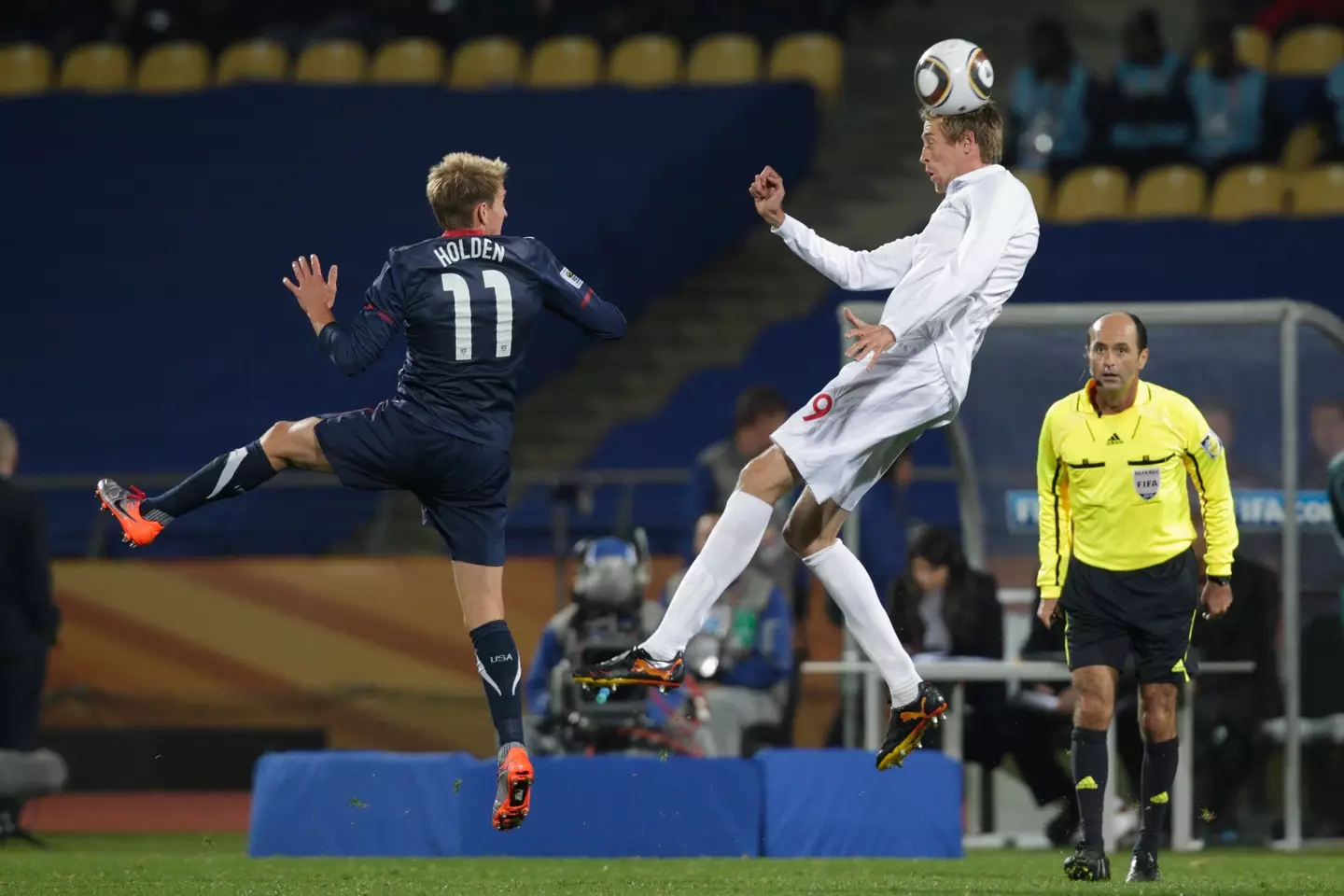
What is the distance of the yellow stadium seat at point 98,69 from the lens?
17781mm

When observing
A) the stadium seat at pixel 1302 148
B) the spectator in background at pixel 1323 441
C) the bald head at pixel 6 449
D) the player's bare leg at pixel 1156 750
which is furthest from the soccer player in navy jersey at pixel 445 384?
the stadium seat at pixel 1302 148

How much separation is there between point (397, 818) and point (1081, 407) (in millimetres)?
3416

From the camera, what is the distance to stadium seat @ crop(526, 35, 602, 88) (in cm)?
1703

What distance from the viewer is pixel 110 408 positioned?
14.7 metres

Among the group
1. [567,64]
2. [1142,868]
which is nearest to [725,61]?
[567,64]

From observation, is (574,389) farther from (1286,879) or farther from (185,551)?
(1286,879)

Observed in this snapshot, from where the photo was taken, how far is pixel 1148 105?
15336 millimetres

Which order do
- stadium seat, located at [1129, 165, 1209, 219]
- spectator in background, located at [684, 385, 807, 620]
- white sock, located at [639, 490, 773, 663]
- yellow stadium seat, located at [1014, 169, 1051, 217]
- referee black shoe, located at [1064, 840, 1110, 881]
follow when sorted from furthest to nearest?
1. yellow stadium seat, located at [1014, 169, 1051, 217]
2. stadium seat, located at [1129, 165, 1209, 219]
3. spectator in background, located at [684, 385, 807, 620]
4. referee black shoe, located at [1064, 840, 1110, 881]
5. white sock, located at [639, 490, 773, 663]

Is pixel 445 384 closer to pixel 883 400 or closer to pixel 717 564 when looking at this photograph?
pixel 717 564

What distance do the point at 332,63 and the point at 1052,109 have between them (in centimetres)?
585

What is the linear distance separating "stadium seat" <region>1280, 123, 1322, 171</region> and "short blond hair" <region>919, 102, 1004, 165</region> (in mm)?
9261

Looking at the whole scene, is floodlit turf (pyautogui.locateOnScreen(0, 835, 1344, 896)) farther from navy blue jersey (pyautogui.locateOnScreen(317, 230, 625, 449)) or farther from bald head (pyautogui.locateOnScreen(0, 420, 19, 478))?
bald head (pyautogui.locateOnScreen(0, 420, 19, 478))

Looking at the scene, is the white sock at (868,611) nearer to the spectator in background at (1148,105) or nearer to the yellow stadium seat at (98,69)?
the spectator in background at (1148,105)

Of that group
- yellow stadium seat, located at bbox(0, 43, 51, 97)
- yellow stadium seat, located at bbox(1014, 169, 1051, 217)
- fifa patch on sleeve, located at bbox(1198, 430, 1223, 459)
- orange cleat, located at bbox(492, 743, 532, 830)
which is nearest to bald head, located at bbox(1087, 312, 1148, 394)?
fifa patch on sleeve, located at bbox(1198, 430, 1223, 459)
